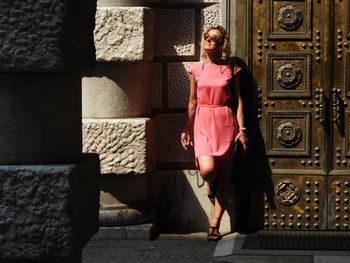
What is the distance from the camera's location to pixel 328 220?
9.30m

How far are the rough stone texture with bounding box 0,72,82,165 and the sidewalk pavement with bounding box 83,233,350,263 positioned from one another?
4.24 meters

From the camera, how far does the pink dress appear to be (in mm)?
8961

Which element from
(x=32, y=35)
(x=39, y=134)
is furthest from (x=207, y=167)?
(x=32, y=35)

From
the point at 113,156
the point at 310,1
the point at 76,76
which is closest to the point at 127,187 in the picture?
the point at 113,156

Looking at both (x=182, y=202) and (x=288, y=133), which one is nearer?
(x=288, y=133)

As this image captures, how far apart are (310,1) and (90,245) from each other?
283 centimetres

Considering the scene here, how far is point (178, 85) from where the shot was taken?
9.36 metres

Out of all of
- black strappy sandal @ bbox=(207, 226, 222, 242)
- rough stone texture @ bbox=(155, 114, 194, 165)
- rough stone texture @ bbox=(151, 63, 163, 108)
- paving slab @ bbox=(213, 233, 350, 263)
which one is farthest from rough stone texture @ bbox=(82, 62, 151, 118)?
paving slab @ bbox=(213, 233, 350, 263)

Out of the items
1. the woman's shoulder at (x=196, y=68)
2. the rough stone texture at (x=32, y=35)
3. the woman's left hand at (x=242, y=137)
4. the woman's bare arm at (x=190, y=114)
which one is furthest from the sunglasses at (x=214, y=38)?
the rough stone texture at (x=32, y=35)

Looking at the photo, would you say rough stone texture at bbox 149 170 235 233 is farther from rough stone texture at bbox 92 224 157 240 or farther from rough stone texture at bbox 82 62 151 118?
rough stone texture at bbox 82 62 151 118

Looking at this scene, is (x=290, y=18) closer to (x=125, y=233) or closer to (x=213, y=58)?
(x=213, y=58)

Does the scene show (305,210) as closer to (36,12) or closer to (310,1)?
(310,1)

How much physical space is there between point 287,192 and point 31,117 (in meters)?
5.66

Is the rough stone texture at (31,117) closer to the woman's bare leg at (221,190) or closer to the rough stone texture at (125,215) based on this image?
the rough stone texture at (125,215)
